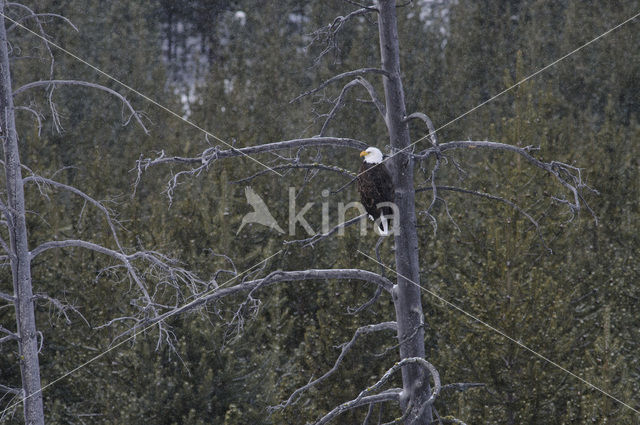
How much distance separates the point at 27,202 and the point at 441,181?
9943 millimetres

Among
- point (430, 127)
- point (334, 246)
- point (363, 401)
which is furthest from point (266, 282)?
point (334, 246)

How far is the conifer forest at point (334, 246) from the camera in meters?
5.87

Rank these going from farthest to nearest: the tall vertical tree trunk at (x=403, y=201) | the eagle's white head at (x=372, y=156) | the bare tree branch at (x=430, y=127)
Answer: the tall vertical tree trunk at (x=403, y=201) → the eagle's white head at (x=372, y=156) → the bare tree branch at (x=430, y=127)

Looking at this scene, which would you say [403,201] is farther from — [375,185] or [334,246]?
[334,246]

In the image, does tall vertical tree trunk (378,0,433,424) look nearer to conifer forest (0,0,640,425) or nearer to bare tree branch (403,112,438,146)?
conifer forest (0,0,640,425)

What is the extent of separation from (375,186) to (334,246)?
957cm

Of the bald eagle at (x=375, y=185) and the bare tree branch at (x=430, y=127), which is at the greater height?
the bare tree branch at (x=430, y=127)

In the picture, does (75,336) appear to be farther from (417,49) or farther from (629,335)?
(417,49)

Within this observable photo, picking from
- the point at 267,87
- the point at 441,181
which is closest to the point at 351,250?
the point at 441,181

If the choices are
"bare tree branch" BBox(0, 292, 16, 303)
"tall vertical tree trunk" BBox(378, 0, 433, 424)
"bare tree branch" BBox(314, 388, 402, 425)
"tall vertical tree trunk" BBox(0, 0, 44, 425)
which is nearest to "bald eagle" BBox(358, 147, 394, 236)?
"tall vertical tree trunk" BBox(378, 0, 433, 424)

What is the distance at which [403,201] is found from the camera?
568 centimetres

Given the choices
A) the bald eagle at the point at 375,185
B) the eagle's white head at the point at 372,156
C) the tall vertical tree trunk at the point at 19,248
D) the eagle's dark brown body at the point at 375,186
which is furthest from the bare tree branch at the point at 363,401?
the tall vertical tree trunk at the point at 19,248

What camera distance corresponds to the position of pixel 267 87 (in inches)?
861

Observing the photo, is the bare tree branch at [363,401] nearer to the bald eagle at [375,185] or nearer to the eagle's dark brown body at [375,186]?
the bald eagle at [375,185]
